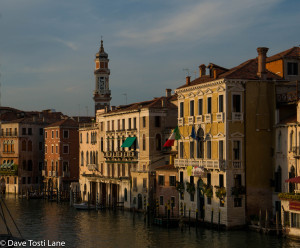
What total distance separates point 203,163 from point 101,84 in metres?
50.0

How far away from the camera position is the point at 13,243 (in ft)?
113

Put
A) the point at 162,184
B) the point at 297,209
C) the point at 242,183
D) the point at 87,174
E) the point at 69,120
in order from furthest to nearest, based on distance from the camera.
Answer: the point at 69,120, the point at 87,174, the point at 162,184, the point at 242,183, the point at 297,209

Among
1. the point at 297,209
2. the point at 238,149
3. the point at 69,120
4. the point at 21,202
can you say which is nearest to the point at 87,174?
the point at 21,202

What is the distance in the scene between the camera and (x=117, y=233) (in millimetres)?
45125

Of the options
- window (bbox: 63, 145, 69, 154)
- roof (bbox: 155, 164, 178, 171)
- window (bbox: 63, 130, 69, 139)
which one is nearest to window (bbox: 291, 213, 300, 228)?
roof (bbox: 155, 164, 178, 171)

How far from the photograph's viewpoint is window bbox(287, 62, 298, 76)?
46.4m

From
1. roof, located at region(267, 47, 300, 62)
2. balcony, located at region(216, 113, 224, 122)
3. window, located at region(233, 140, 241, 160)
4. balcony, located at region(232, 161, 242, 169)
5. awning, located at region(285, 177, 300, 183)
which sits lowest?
awning, located at region(285, 177, 300, 183)

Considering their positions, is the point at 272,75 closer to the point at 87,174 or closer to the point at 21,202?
the point at 87,174

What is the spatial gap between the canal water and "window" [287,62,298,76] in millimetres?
12218

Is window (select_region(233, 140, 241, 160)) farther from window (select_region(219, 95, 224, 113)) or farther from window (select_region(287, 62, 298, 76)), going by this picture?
window (select_region(287, 62, 298, 76))

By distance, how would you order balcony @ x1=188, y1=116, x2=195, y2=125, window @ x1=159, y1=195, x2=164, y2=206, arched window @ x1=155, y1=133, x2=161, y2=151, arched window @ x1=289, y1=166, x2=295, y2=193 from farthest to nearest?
1. arched window @ x1=155, y1=133, x2=161, y2=151
2. window @ x1=159, y1=195, x2=164, y2=206
3. balcony @ x1=188, y1=116, x2=195, y2=125
4. arched window @ x1=289, y1=166, x2=295, y2=193

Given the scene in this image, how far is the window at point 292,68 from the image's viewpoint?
4641 cm

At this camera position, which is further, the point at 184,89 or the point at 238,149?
the point at 184,89

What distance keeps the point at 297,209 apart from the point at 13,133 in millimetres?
55789
